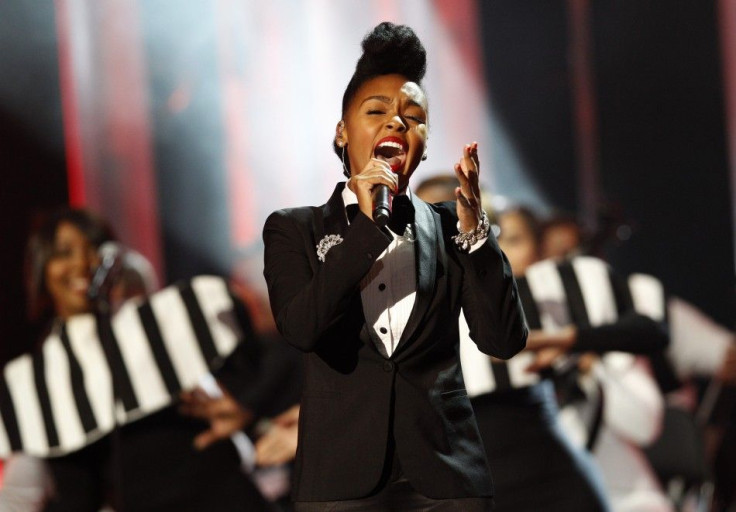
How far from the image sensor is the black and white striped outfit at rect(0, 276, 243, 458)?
147 inches

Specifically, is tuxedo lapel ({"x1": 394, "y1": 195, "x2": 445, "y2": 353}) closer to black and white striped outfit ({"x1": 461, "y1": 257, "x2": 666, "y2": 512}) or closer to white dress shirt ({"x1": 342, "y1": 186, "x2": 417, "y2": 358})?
white dress shirt ({"x1": 342, "y1": 186, "x2": 417, "y2": 358})

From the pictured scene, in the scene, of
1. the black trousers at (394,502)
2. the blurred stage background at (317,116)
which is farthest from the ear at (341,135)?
the blurred stage background at (317,116)

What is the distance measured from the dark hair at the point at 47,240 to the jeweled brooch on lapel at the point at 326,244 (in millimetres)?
2381

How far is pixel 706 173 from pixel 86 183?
130 inches

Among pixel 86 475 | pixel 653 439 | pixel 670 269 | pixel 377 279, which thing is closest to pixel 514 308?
pixel 377 279

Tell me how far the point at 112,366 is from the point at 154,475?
17.7 inches

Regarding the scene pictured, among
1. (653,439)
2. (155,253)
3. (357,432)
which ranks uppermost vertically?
(357,432)

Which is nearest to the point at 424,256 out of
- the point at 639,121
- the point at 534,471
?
the point at 534,471

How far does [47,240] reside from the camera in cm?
394

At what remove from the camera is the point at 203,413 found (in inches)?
157

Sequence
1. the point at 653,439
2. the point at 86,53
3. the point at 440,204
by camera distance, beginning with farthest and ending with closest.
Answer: the point at 653,439, the point at 86,53, the point at 440,204

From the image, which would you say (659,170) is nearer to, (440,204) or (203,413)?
(203,413)

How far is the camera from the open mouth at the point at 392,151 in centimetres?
169

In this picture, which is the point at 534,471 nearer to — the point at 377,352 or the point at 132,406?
the point at 132,406
